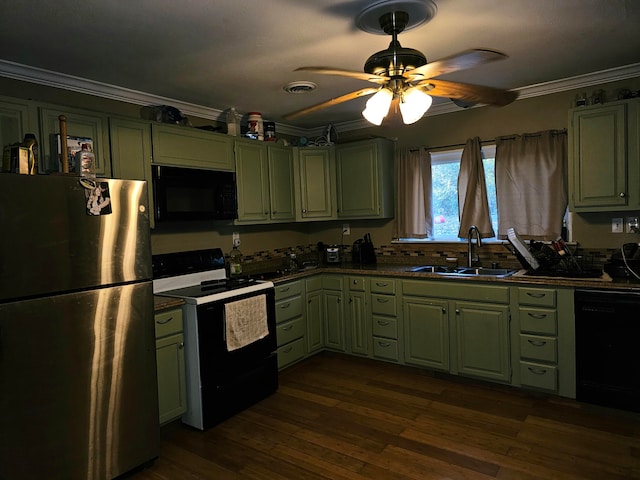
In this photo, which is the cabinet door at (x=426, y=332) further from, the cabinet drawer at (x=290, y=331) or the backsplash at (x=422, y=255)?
the cabinet drawer at (x=290, y=331)

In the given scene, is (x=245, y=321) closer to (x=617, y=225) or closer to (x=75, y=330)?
(x=75, y=330)

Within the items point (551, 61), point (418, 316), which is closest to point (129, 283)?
point (418, 316)

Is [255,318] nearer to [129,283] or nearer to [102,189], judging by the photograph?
[129,283]

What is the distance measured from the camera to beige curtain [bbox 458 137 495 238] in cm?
375

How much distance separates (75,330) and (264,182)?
7.09 ft

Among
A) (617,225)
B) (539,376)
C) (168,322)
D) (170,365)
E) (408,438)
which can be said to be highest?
(617,225)

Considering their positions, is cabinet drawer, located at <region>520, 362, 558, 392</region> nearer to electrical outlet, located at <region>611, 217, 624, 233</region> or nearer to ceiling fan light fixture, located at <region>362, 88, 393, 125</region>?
electrical outlet, located at <region>611, 217, 624, 233</region>

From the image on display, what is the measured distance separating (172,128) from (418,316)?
95.2 inches

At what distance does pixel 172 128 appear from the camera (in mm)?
3133

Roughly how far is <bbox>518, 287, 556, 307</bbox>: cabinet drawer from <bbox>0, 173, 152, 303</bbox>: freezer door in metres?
2.50

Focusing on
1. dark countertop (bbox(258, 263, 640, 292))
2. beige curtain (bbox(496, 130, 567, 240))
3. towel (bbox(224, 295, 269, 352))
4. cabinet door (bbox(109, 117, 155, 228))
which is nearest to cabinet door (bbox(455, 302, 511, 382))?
dark countertop (bbox(258, 263, 640, 292))

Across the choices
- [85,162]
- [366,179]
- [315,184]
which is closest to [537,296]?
[366,179]

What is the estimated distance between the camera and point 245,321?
120 inches

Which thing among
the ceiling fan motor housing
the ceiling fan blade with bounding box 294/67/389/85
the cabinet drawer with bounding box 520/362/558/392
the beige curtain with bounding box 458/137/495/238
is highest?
the ceiling fan motor housing
